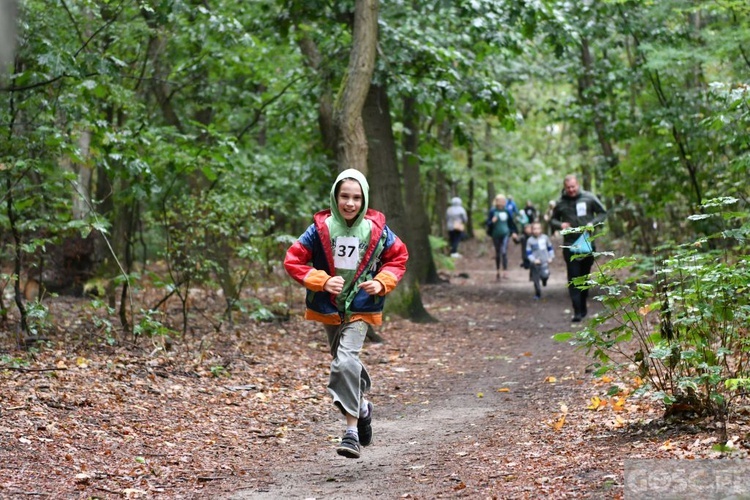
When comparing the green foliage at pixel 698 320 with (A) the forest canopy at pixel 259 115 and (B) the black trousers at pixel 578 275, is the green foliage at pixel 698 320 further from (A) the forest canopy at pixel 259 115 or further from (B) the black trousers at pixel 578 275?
(B) the black trousers at pixel 578 275

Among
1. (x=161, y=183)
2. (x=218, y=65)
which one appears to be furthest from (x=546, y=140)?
(x=161, y=183)

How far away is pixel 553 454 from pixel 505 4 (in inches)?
363

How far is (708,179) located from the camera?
52.7ft

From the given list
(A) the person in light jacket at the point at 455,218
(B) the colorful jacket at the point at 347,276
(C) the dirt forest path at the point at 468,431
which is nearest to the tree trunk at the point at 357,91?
(C) the dirt forest path at the point at 468,431

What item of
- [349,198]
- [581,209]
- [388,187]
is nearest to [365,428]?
[349,198]

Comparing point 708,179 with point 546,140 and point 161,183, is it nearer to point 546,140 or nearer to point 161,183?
point 161,183

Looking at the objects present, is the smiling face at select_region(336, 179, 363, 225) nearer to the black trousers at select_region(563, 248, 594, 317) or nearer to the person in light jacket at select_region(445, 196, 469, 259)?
the black trousers at select_region(563, 248, 594, 317)

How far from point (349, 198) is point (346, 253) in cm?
40

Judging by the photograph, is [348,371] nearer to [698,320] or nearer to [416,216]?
[698,320]

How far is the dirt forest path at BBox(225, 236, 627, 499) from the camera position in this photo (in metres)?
5.60

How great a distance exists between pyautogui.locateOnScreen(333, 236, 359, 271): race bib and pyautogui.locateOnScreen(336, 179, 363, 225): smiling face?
17cm

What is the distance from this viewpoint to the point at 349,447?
616 cm

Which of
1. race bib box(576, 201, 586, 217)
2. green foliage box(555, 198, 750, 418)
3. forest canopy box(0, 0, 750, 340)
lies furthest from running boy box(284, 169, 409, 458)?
race bib box(576, 201, 586, 217)

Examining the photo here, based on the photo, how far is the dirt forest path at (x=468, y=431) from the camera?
221 inches
